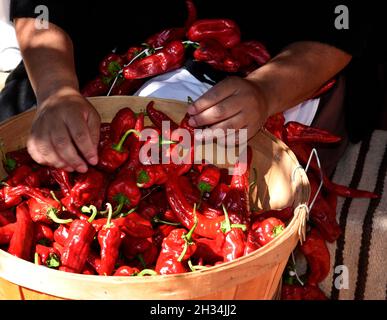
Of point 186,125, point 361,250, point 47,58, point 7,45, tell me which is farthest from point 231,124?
point 7,45

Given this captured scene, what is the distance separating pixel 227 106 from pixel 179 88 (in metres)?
0.45

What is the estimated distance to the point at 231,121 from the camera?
1.60 m

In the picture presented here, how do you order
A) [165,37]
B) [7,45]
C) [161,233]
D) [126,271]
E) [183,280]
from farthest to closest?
[7,45] → [165,37] → [161,233] → [126,271] → [183,280]

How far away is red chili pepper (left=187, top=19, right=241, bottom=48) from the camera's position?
2.07m

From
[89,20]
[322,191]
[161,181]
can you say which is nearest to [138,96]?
[161,181]

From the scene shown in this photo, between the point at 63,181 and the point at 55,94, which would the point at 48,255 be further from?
the point at 55,94

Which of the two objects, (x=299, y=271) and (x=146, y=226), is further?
(x=299, y=271)

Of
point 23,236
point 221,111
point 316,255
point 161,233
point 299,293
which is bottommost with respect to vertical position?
point 299,293

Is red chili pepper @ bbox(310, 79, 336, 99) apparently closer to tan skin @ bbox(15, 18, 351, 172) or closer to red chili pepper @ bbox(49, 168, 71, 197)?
tan skin @ bbox(15, 18, 351, 172)

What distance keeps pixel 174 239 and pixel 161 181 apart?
0.82 ft

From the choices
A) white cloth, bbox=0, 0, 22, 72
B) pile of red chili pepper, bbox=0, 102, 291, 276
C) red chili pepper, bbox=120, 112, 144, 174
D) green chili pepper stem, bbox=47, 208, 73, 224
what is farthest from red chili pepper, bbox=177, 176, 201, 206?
white cloth, bbox=0, 0, 22, 72

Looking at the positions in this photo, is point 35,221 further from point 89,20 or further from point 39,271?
point 89,20

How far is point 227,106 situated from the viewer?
1.57 m

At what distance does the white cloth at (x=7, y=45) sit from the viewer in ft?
9.61
